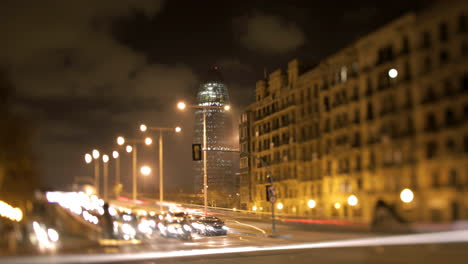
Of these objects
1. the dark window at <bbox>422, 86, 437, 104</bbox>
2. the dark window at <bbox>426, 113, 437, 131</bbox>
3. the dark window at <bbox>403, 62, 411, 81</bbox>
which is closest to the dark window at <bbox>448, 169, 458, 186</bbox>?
the dark window at <bbox>426, 113, 437, 131</bbox>

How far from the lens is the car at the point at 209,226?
1195 inches

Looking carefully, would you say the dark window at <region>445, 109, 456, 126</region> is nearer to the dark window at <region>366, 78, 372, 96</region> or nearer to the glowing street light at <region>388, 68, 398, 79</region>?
the glowing street light at <region>388, 68, 398, 79</region>

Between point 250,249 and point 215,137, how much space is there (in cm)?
1002

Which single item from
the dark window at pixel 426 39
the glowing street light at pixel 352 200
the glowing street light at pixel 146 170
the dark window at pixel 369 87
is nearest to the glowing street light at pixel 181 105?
the glowing street light at pixel 146 170

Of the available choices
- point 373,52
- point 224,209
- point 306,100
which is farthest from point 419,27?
point 224,209

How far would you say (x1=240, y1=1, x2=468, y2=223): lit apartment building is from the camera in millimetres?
11672

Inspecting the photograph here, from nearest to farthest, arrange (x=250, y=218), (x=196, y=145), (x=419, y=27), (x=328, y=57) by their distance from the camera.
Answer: (x=419, y=27)
(x=328, y=57)
(x=196, y=145)
(x=250, y=218)

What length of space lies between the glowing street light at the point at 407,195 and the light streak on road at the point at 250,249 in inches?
48.9

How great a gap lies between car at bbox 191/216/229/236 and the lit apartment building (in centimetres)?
737

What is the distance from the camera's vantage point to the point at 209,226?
3158cm

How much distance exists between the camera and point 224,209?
2841 cm

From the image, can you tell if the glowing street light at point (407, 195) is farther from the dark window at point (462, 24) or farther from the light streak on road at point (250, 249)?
the dark window at point (462, 24)

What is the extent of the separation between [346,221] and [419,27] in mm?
8393

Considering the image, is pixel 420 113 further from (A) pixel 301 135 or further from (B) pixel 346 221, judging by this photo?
(A) pixel 301 135
